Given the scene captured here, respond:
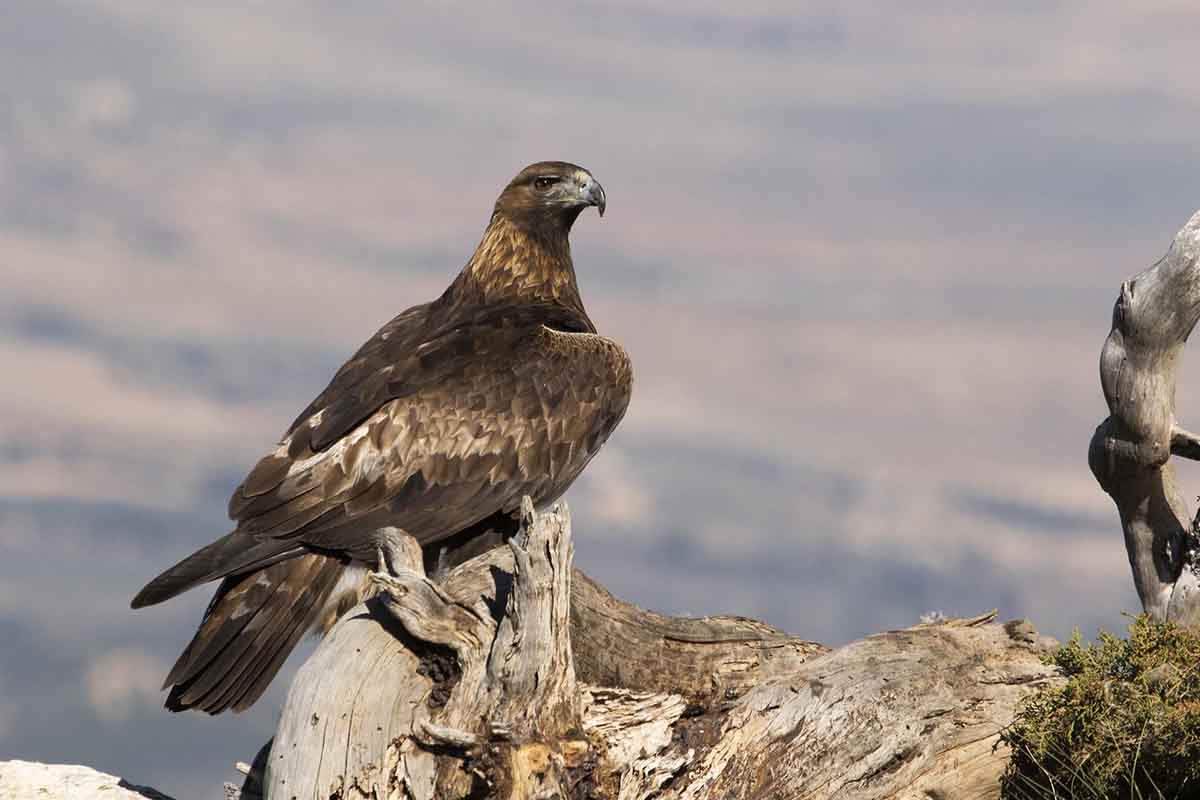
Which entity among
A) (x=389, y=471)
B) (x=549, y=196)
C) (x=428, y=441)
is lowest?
(x=389, y=471)

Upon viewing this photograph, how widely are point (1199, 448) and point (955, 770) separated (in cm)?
350

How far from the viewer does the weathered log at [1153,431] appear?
36.7ft

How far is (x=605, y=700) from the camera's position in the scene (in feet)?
34.7

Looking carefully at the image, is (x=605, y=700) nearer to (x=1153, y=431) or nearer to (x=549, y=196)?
(x=1153, y=431)

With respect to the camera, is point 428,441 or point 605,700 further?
point 428,441

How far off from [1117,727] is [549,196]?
699cm

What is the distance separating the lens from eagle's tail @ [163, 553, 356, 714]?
1067 cm

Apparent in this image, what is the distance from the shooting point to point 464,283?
45.7ft

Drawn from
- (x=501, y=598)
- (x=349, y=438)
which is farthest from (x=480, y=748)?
(x=349, y=438)

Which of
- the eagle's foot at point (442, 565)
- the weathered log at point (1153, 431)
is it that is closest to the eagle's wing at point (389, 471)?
the eagle's foot at point (442, 565)

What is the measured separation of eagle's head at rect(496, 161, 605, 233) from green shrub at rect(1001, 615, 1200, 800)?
605 cm

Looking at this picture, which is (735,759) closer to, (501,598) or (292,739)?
(501,598)

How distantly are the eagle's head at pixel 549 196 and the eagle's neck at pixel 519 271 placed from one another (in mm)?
96

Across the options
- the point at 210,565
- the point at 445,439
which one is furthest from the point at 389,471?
the point at 210,565
